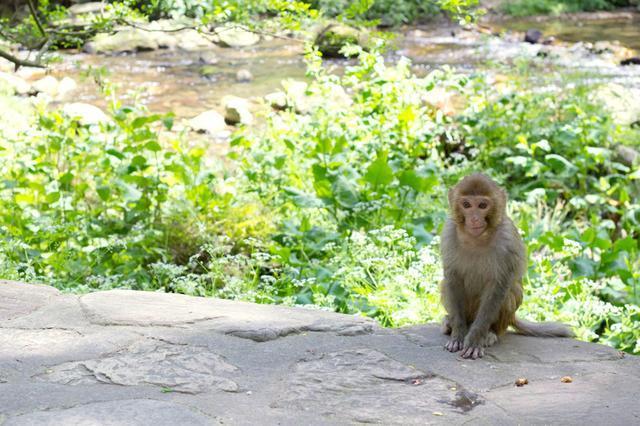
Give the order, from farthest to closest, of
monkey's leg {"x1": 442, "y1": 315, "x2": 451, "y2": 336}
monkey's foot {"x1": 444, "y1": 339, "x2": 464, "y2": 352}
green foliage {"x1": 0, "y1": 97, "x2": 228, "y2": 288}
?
green foliage {"x1": 0, "y1": 97, "x2": 228, "y2": 288}, monkey's leg {"x1": 442, "y1": 315, "x2": 451, "y2": 336}, monkey's foot {"x1": 444, "y1": 339, "x2": 464, "y2": 352}

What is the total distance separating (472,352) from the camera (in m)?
4.05

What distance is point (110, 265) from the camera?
22.1 feet

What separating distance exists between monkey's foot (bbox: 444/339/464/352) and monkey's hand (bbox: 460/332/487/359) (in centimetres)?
4

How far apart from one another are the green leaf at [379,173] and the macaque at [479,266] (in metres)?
2.53

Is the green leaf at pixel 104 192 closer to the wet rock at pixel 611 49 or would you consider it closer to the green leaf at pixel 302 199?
the green leaf at pixel 302 199

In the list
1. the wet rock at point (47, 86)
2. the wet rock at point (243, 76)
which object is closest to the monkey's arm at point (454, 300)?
the wet rock at point (47, 86)

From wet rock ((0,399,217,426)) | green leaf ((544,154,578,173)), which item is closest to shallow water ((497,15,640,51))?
green leaf ((544,154,578,173))

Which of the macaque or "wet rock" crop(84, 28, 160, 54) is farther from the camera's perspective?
"wet rock" crop(84, 28, 160, 54)

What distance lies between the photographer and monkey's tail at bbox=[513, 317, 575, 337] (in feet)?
14.9

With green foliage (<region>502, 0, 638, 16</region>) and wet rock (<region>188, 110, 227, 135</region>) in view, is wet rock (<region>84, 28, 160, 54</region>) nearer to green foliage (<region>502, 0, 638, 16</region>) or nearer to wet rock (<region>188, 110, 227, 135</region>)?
wet rock (<region>188, 110, 227, 135</region>)

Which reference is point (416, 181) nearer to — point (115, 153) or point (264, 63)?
point (115, 153)

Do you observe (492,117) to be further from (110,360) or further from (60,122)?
(110,360)

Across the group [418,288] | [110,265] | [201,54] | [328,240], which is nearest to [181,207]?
[110,265]

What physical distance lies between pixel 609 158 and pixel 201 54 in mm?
13813
